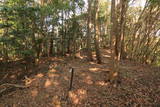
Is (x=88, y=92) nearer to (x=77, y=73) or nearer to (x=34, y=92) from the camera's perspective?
(x=77, y=73)

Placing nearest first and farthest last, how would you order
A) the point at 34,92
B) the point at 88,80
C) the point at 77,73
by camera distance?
the point at 88,80 < the point at 34,92 < the point at 77,73

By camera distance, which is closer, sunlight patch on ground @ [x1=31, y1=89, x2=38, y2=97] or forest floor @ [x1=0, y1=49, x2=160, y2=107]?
forest floor @ [x1=0, y1=49, x2=160, y2=107]

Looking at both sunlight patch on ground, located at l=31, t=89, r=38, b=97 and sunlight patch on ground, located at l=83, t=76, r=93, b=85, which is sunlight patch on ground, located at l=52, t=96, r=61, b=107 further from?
sunlight patch on ground, located at l=83, t=76, r=93, b=85

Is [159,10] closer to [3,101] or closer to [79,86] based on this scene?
[79,86]

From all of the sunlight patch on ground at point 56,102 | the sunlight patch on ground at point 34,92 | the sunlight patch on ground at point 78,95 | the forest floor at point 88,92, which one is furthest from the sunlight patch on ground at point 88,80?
the sunlight patch on ground at point 34,92

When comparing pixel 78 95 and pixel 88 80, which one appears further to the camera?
pixel 88 80

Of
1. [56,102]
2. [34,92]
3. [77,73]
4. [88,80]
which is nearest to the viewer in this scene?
[56,102]

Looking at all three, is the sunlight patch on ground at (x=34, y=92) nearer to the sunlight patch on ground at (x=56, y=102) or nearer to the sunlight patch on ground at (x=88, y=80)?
the sunlight patch on ground at (x=56, y=102)

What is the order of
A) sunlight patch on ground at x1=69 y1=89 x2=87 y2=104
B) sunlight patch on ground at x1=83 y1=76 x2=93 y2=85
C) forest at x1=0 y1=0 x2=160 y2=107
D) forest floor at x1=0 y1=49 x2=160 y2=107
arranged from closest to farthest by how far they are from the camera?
forest floor at x1=0 y1=49 x2=160 y2=107
forest at x1=0 y1=0 x2=160 y2=107
sunlight patch on ground at x1=69 y1=89 x2=87 y2=104
sunlight patch on ground at x1=83 y1=76 x2=93 y2=85

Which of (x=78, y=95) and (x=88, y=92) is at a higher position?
(x=88, y=92)

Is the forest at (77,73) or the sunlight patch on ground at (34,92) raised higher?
the forest at (77,73)

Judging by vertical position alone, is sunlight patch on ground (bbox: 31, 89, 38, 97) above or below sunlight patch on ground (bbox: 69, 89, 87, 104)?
below

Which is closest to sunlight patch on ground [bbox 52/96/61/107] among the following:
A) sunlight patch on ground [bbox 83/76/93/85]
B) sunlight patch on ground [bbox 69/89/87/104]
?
sunlight patch on ground [bbox 69/89/87/104]

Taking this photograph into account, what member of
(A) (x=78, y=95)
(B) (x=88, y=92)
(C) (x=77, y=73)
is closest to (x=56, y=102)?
(A) (x=78, y=95)
